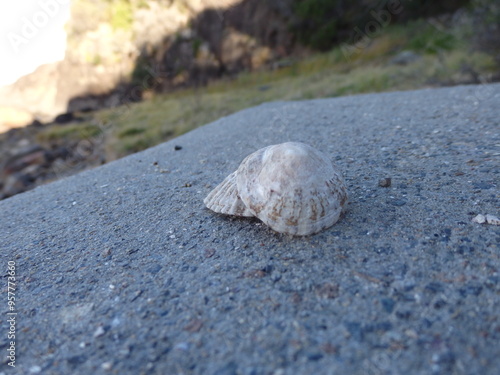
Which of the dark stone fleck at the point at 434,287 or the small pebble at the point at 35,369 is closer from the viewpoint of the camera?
the small pebble at the point at 35,369

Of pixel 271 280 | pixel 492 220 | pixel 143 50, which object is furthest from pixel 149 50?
pixel 492 220

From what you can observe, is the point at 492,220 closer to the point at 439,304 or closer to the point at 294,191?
the point at 439,304

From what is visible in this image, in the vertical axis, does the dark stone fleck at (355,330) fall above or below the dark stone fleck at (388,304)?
above

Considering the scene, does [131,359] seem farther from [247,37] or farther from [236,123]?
[247,37]

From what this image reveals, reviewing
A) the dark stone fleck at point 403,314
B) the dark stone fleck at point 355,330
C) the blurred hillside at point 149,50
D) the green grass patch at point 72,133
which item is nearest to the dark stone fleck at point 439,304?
the dark stone fleck at point 403,314

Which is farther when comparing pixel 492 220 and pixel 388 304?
pixel 492 220

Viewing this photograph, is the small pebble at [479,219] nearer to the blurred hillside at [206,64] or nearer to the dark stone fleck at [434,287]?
the dark stone fleck at [434,287]
